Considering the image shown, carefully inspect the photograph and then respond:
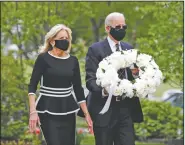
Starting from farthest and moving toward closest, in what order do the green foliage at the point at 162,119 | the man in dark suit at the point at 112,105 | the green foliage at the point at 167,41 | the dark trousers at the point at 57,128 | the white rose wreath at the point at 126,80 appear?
the green foliage at the point at 162,119
the green foliage at the point at 167,41
the man in dark suit at the point at 112,105
the dark trousers at the point at 57,128
the white rose wreath at the point at 126,80

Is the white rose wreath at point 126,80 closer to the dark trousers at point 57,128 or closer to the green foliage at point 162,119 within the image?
the dark trousers at point 57,128

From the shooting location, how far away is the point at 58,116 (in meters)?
7.28

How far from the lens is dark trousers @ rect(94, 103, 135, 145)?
7.34 m

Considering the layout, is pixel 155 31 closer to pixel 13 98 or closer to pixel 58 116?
pixel 13 98

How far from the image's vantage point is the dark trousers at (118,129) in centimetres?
734

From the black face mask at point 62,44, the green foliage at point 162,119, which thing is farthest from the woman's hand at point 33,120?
the green foliage at point 162,119

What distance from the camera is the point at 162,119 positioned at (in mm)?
13211

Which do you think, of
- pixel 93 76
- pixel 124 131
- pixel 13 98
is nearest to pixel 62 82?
pixel 93 76

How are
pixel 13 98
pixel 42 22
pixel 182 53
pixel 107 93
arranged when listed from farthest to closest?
pixel 13 98 → pixel 42 22 → pixel 182 53 → pixel 107 93

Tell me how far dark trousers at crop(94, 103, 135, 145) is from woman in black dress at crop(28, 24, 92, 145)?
8.0 inches

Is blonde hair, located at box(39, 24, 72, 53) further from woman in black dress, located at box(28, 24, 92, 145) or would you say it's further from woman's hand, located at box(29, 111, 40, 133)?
woman's hand, located at box(29, 111, 40, 133)

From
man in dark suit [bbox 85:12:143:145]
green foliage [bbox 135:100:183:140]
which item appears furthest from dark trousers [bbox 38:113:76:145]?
green foliage [bbox 135:100:183:140]

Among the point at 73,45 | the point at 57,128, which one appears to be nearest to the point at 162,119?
the point at 73,45

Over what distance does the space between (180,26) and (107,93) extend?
5.66 meters
